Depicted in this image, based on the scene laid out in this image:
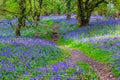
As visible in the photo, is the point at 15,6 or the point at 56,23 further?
the point at 56,23

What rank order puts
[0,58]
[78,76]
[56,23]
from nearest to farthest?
1. [78,76]
2. [0,58]
3. [56,23]

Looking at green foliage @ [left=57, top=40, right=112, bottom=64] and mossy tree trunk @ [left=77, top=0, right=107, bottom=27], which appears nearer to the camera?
green foliage @ [left=57, top=40, right=112, bottom=64]

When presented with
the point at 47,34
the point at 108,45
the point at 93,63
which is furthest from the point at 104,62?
the point at 47,34

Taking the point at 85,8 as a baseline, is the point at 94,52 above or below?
below

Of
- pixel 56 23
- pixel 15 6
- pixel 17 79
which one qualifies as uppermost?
pixel 15 6

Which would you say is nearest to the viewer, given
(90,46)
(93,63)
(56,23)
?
(93,63)

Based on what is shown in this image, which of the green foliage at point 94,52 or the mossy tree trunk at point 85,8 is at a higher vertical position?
the mossy tree trunk at point 85,8

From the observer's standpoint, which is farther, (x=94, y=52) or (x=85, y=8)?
(x=85, y=8)

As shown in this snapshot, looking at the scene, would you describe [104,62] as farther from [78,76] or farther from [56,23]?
[56,23]

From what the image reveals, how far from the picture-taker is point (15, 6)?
27297 millimetres

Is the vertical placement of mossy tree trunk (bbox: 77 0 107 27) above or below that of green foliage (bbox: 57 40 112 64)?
above

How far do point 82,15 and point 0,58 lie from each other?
20.4 metres

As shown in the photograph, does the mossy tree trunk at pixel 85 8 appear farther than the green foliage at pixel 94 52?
Yes

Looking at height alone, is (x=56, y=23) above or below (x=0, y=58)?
below
